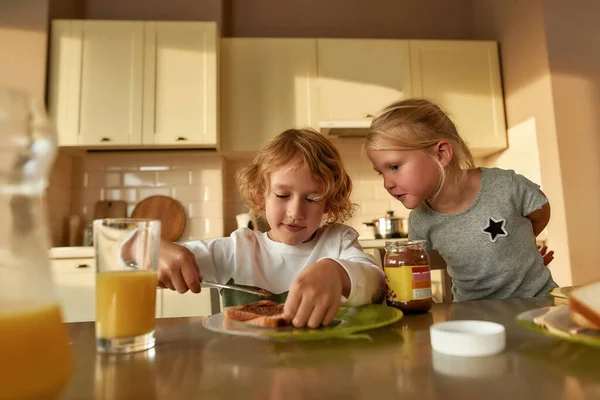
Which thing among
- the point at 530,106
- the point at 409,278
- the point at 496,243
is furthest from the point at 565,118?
the point at 409,278

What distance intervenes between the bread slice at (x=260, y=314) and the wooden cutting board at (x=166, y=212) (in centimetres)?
207

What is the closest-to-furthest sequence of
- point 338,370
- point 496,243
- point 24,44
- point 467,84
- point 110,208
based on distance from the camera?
point 338,370 < point 496,243 < point 24,44 < point 110,208 < point 467,84

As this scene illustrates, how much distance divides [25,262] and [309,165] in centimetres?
73

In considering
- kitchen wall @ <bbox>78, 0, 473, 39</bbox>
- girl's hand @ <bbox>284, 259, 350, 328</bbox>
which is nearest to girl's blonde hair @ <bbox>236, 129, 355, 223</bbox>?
girl's hand @ <bbox>284, 259, 350, 328</bbox>

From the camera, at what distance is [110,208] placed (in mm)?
2637

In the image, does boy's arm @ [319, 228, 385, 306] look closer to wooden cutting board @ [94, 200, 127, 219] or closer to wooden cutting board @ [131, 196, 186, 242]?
wooden cutting board @ [131, 196, 186, 242]

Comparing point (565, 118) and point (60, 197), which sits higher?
point (565, 118)

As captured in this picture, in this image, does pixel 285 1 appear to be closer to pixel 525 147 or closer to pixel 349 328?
pixel 525 147

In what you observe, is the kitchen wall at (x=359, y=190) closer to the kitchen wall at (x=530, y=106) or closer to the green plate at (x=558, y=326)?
the kitchen wall at (x=530, y=106)

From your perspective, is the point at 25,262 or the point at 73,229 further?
the point at 73,229

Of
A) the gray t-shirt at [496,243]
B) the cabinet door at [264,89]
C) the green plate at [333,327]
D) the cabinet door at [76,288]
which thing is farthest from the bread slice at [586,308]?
the cabinet door at [264,89]

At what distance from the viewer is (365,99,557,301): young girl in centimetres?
115

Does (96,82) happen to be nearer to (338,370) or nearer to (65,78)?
(65,78)

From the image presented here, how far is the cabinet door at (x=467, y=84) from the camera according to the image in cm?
276
